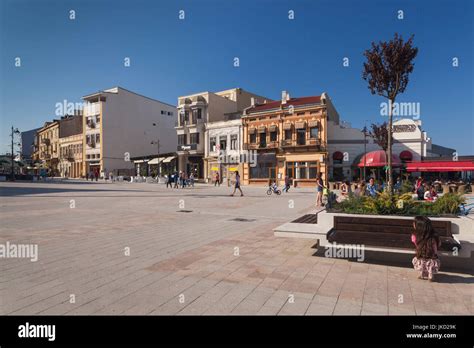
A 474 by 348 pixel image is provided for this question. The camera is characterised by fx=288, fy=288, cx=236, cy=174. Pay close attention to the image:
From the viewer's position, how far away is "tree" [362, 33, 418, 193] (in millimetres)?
8117

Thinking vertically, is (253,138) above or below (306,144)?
above

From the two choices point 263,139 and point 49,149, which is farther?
point 49,149

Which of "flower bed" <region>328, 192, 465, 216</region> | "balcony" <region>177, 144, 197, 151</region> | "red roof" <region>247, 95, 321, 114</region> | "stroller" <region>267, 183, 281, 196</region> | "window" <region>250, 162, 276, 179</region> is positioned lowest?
"stroller" <region>267, 183, 281, 196</region>

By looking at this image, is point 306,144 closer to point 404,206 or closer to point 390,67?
point 390,67

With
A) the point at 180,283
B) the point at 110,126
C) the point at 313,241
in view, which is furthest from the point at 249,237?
the point at 110,126

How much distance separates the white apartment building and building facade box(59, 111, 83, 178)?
3.37m

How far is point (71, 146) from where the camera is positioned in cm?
6506

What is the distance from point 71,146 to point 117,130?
15.0 meters

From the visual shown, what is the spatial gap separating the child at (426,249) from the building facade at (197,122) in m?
40.4

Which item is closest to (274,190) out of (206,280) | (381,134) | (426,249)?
(381,134)

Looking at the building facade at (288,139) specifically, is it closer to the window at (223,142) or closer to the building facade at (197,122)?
the window at (223,142)

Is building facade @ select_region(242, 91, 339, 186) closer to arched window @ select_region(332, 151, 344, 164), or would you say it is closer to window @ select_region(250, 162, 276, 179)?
window @ select_region(250, 162, 276, 179)

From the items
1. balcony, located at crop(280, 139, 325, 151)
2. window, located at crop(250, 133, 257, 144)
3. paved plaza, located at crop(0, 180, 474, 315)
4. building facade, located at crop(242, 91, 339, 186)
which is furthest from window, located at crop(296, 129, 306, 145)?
paved plaza, located at crop(0, 180, 474, 315)

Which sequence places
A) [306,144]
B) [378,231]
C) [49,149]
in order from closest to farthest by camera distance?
[378,231], [306,144], [49,149]
